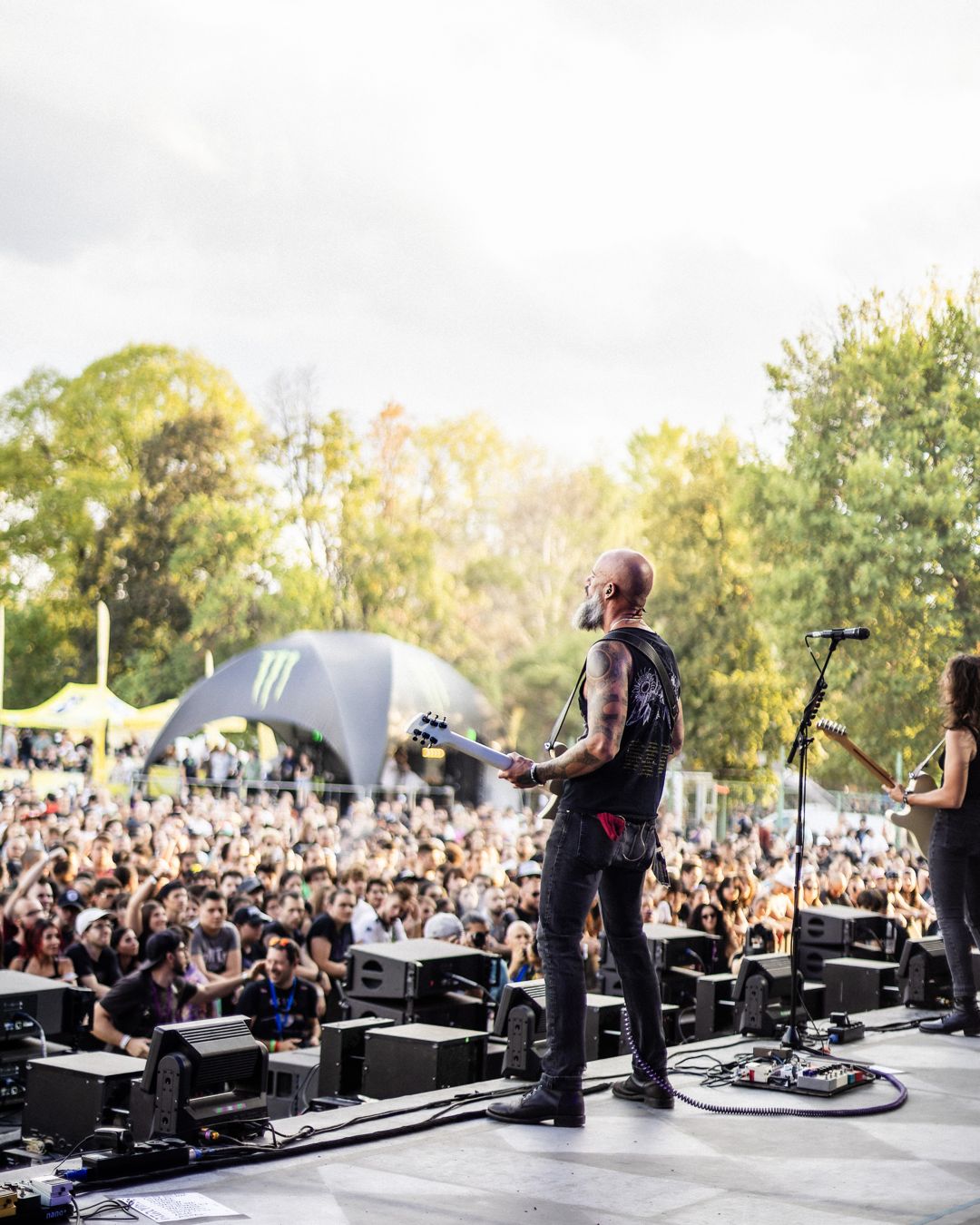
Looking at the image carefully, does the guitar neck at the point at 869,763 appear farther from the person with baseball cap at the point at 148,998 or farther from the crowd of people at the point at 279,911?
the person with baseball cap at the point at 148,998

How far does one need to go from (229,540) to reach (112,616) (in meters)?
4.79

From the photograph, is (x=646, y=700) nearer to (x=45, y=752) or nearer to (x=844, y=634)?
(x=844, y=634)

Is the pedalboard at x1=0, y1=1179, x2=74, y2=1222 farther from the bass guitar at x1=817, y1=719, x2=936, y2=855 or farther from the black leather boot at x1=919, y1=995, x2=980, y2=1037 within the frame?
the black leather boot at x1=919, y1=995, x2=980, y2=1037

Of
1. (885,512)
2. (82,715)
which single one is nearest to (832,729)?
(885,512)

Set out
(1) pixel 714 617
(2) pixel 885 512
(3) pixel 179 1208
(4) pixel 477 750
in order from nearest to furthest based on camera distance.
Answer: (3) pixel 179 1208, (4) pixel 477 750, (2) pixel 885 512, (1) pixel 714 617

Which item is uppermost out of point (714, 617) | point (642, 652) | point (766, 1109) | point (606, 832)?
point (714, 617)

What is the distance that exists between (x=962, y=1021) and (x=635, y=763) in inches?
98.1

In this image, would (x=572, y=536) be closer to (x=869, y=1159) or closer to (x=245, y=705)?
(x=245, y=705)

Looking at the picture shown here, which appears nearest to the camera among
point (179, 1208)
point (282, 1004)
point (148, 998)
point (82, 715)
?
point (179, 1208)

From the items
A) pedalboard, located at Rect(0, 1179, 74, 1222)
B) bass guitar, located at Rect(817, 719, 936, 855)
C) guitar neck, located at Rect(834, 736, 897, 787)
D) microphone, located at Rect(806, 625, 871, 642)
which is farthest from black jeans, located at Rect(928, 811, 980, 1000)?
pedalboard, located at Rect(0, 1179, 74, 1222)

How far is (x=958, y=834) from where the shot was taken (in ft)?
18.1

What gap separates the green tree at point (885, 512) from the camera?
2283 cm

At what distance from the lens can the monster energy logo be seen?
2989 cm

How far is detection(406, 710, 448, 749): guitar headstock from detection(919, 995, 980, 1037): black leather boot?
9.44 ft
